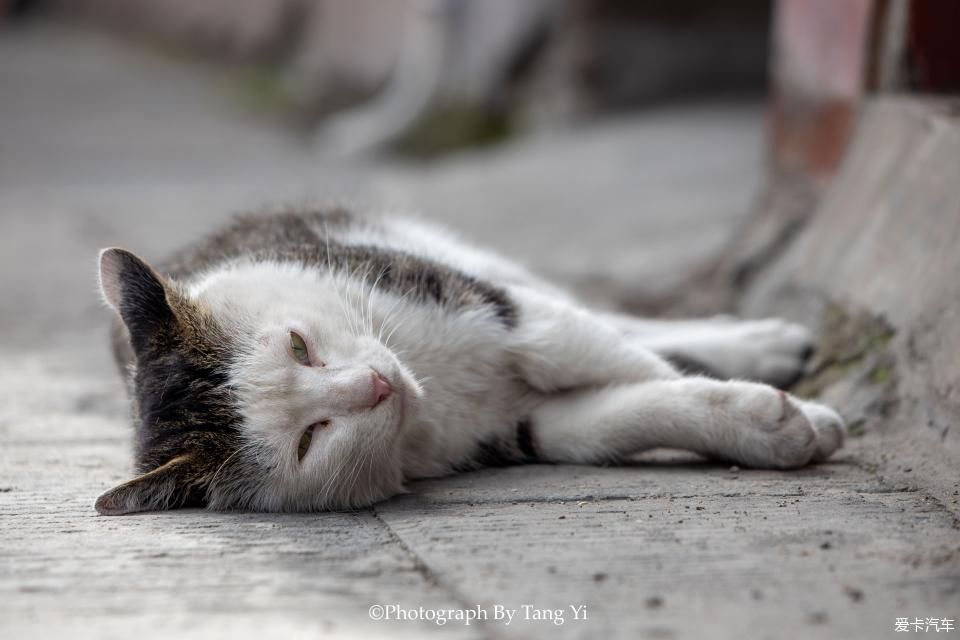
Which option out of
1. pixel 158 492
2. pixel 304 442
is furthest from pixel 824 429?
pixel 158 492

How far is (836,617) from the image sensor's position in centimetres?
170

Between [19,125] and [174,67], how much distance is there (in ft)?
10.9

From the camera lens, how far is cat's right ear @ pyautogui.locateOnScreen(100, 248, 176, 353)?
8.66 feet

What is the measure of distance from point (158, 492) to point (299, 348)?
0.45 m

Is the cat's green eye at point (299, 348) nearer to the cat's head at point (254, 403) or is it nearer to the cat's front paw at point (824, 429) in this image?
the cat's head at point (254, 403)

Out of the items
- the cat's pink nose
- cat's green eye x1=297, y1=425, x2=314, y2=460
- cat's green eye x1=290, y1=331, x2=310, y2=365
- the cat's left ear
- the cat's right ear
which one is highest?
the cat's right ear

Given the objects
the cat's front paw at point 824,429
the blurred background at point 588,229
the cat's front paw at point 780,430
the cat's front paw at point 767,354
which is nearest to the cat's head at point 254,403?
the blurred background at point 588,229

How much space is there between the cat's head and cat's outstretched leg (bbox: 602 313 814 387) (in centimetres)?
105

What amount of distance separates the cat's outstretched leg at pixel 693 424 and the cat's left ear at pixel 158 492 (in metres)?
0.91

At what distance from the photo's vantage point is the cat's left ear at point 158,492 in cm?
242

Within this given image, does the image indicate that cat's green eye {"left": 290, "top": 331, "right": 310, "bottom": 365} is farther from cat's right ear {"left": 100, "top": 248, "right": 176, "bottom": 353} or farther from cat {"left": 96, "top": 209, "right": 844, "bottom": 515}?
cat's right ear {"left": 100, "top": 248, "right": 176, "bottom": 353}

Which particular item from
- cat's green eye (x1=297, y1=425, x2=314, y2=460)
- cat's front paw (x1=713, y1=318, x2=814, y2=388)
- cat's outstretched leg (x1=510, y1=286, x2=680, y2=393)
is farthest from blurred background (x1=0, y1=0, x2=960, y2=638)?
cat's outstretched leg (x1=510, y1=286, x2=680, y2=393)

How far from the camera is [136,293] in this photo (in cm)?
266

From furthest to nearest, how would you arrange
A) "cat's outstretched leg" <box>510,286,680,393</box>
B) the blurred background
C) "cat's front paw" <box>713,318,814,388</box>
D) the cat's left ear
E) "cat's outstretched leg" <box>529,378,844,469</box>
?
1. "cat's front paw" <box>713,318,814,388</box>
2. "cat's outstretched leg" <box>510,286,680,393</box>
3. "cat's outstretched leg" <box>529,378,844,469</box>
4. the cat's left ear
5. the blurred background
